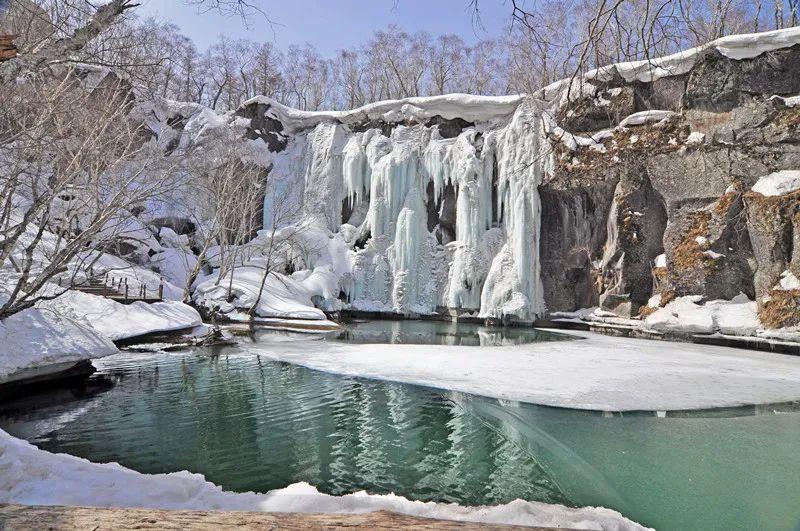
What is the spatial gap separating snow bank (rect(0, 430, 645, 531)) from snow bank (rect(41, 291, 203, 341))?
19.9 feet

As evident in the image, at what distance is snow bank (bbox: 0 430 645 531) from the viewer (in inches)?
115

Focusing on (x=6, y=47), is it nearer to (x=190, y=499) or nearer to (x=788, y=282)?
(x=190, y=499)

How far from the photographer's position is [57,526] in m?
1.66

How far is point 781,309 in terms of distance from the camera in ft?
40.7

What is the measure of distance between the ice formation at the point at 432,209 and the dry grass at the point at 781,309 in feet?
24.0

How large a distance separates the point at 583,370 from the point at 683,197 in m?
9.79

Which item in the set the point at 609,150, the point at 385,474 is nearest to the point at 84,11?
the point at 385,474

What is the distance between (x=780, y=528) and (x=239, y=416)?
18.2ft

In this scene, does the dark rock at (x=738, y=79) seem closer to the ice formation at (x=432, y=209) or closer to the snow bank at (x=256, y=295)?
the ice formation at (x=432, y=209)

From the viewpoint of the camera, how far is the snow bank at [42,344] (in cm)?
671

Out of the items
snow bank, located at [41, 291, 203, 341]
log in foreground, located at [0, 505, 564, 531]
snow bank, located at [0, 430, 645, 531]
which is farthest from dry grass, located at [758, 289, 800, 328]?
snow bank, located at [41, 291, 203, 341]

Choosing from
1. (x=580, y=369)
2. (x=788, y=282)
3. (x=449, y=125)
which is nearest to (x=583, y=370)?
(x=580, y=369)

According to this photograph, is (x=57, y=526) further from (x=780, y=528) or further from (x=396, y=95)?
(x=396, y=95)

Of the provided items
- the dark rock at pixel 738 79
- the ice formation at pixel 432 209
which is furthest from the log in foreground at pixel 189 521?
the dark rock at pixel 738 79
